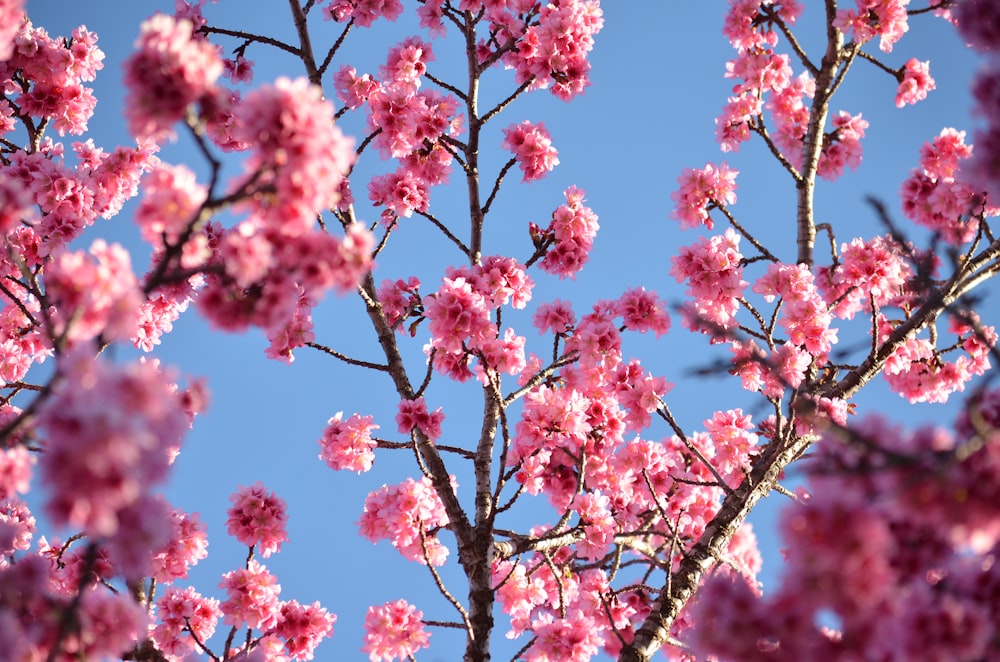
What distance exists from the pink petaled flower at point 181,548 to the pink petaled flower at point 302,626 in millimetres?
862

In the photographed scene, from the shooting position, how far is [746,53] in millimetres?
7348

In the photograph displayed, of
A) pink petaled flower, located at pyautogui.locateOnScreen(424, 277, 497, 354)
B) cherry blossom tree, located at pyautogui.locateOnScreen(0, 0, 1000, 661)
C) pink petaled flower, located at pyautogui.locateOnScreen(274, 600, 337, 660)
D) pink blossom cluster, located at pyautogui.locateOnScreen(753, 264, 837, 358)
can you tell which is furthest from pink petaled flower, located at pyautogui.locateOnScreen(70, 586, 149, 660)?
pink blossom cluster, located at pyautogui.locateOnScreen(753, 264, 837, 358)

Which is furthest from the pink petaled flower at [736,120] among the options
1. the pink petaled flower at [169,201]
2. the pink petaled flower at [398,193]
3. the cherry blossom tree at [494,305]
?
the pink petaled flower at [169,201]

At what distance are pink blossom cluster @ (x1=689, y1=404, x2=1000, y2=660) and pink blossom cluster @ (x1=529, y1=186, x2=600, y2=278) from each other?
14.1 ft

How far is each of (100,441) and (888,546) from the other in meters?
1.85

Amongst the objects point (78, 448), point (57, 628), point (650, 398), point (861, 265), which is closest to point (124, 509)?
point (78, 448)

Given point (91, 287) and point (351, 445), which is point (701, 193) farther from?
point (91, 287)

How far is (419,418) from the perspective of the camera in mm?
5477

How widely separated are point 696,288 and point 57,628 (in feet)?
16.5

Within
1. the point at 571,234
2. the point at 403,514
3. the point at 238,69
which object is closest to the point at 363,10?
the point at 238,69

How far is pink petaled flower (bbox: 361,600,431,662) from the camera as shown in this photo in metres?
6.13

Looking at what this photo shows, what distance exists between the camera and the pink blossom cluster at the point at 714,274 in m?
6.09

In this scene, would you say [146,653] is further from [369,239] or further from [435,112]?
[435,112]

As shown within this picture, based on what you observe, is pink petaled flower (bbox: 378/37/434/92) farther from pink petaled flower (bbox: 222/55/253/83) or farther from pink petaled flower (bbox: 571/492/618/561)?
pink petaled flower (bbox: 571/492/618/561)
